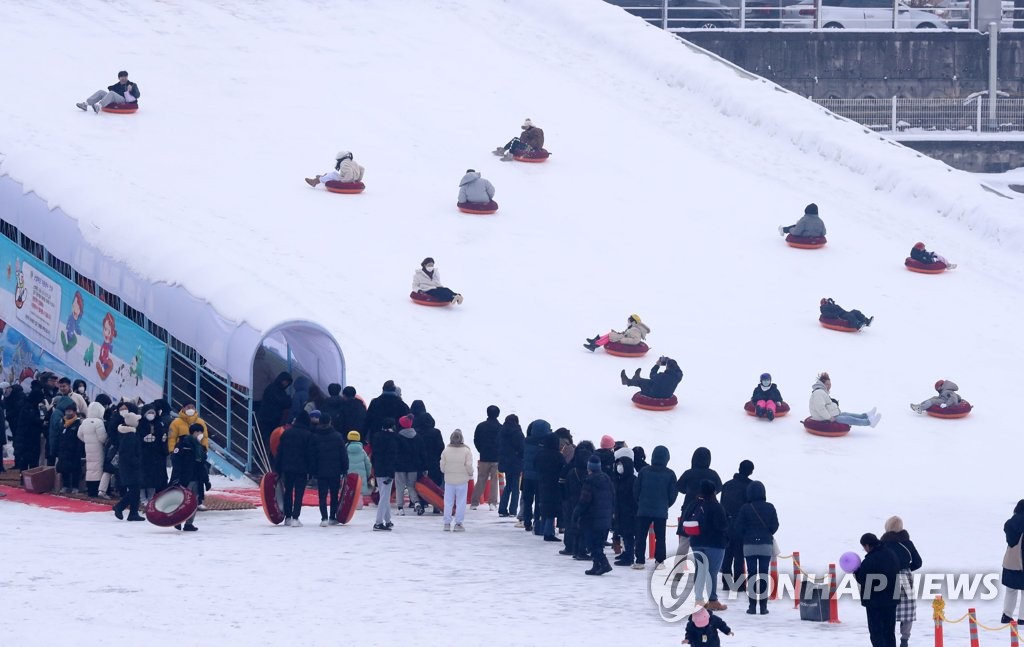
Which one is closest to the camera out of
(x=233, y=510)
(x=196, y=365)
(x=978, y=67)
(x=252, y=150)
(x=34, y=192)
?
(x=233, y=510)

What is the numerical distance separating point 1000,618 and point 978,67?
82.4ft

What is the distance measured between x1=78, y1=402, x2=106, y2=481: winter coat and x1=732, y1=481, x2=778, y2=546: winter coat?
796 centimetres

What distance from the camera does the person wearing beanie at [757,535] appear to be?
603 inches

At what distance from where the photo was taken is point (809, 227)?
93.7 ft

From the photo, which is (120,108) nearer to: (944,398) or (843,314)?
(843,314)

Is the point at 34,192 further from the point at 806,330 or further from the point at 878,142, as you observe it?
the point at 878,142

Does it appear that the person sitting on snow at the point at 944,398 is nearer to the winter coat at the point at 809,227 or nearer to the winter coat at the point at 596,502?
the winter coat at the point at 809,227

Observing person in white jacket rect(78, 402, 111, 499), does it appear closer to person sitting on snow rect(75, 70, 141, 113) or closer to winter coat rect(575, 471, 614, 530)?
winter coat rect(575, 471, 614, 530)

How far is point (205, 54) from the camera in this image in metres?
34.5

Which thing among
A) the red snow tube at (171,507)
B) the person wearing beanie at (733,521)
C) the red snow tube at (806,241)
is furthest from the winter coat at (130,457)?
the red snow tube at (806,241)

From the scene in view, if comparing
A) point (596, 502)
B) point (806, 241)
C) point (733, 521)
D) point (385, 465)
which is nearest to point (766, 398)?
point (806, 241)

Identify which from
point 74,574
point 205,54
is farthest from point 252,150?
point 74,574

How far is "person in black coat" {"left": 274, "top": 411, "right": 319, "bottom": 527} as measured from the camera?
18000mm

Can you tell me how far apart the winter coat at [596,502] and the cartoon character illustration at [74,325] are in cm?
988
